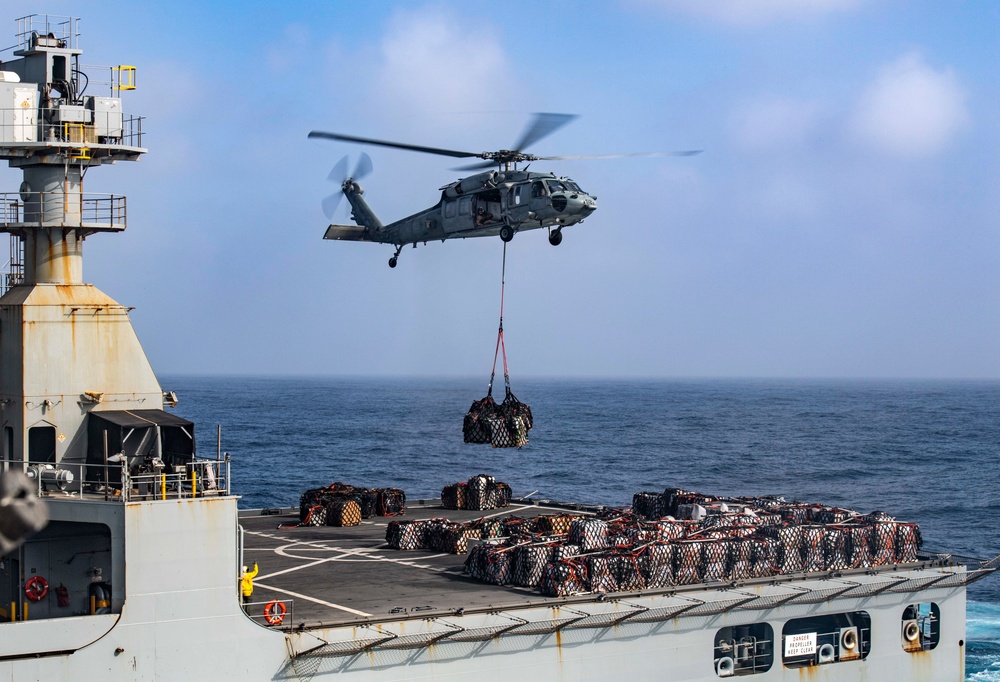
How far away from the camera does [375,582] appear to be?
92.5ft

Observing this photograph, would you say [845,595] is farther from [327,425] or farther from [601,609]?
[327,425]

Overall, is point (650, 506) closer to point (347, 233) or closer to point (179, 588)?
point (347, 233)

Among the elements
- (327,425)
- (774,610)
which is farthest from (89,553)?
(327,425)

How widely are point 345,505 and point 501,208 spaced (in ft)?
35.6

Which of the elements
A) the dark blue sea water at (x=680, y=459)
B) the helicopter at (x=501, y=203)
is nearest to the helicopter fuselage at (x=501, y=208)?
the helicopter at (x=501, y=203)

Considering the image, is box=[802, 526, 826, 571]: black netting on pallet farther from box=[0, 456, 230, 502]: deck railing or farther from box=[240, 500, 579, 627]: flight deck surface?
box=[0, 456, 230, 502]: deck railing

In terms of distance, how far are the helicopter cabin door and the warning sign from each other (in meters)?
15.6

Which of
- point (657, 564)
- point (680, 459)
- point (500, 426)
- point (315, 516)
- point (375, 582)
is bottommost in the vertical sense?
point (680, 459)

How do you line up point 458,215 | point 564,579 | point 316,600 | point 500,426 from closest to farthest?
1. point 316,600
2. point 564,579
3. point 500,426
4. point 458,215

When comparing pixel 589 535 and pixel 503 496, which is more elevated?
pixel 589 535

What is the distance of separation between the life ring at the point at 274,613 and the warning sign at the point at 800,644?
1256cm

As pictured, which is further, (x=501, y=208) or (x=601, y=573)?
(x=501, y=208)

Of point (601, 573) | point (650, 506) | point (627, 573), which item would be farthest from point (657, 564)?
point (650, 506)

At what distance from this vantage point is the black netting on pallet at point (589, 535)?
28688 millimetres
